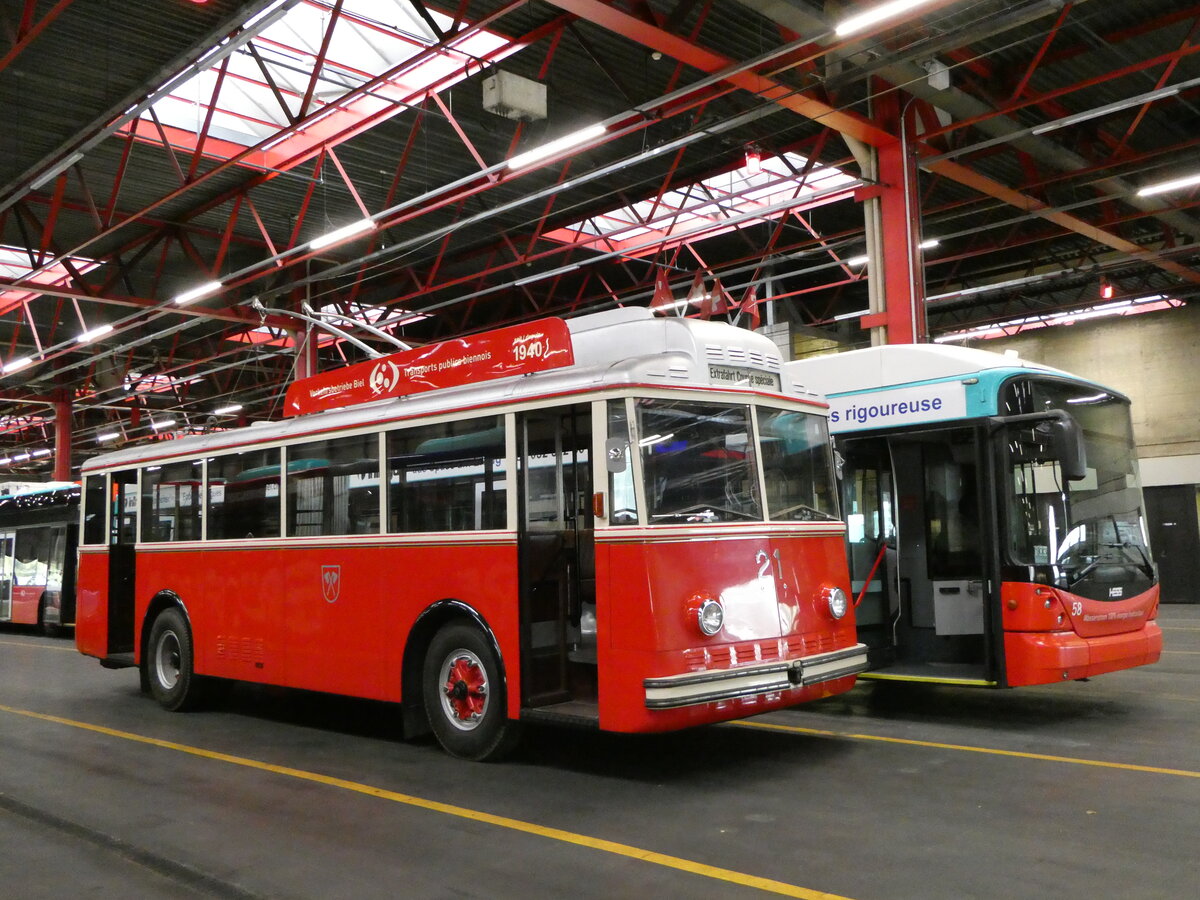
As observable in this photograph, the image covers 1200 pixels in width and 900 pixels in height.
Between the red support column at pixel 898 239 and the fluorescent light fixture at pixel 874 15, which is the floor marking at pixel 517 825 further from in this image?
the red support column at pixel 898 239

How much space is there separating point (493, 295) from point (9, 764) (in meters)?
20.6

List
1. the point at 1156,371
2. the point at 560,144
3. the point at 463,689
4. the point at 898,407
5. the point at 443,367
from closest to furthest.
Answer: the point at 463,689, the point at 443,367, the point at 898,407, the point at 560,144, the point at 1156,371

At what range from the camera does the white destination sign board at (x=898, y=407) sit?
31.7 feet

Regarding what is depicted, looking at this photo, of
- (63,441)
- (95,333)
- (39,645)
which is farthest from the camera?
(63,441)

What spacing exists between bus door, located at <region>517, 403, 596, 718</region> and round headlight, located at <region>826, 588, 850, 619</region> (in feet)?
6.03

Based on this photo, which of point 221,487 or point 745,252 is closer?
point 221,487

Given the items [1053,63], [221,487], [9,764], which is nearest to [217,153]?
[221,487]

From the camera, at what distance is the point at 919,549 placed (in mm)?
10406

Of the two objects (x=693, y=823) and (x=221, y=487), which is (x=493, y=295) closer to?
(x=221, y=487)

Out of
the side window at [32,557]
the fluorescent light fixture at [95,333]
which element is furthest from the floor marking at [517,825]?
the side window at [32,557]

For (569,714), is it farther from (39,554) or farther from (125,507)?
(39,554)

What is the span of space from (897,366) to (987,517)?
174cm

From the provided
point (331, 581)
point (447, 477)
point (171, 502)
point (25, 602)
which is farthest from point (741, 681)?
point (25, 602)

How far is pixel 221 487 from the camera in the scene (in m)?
11.0
